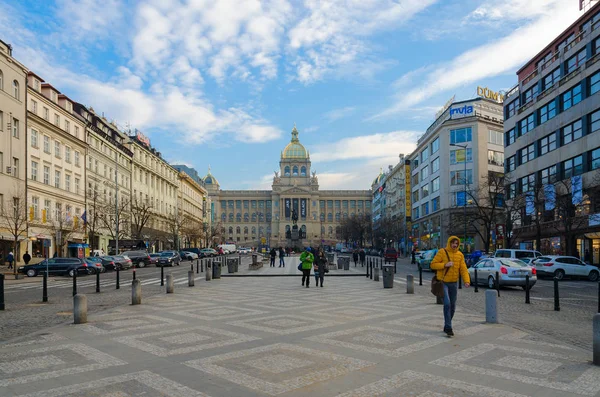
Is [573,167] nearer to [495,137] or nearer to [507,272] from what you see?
[507,272]

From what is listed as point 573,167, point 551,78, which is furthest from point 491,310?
point 551,78

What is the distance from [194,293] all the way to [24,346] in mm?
10453

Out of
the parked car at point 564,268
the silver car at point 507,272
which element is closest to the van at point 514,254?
the parked car at point 564,268

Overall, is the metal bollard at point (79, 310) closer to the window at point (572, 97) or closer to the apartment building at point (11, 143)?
the apartment building at point (11, 143)

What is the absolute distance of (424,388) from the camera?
6.39m

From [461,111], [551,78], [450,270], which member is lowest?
[450,270]

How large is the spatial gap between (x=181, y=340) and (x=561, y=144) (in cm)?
4288

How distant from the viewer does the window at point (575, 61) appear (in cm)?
4149

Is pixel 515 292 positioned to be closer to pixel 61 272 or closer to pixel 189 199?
pixel 61 272

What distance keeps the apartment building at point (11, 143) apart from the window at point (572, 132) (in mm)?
44530

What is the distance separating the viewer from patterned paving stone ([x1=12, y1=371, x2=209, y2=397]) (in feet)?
20.2

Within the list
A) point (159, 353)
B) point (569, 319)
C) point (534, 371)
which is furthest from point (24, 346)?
point (569, 319)

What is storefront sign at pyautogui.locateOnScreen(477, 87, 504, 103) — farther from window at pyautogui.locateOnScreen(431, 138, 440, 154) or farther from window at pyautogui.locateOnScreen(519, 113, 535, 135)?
window at pyautogui.locateOnScreen(519, 113, 535, 135)

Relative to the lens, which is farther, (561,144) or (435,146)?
(435,146)
